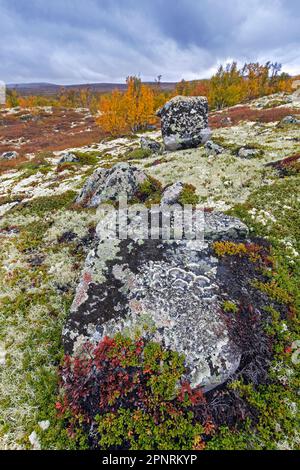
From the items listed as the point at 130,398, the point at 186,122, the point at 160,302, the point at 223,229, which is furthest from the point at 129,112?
the point at 130,398

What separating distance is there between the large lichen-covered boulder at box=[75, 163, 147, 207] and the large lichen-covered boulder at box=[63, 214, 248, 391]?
20.3 feet

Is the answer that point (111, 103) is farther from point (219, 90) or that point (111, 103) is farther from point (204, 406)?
point (204, 406)

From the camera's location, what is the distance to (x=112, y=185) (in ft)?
45.8

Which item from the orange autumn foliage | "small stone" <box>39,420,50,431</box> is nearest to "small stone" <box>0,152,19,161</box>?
the orange autumn foliage

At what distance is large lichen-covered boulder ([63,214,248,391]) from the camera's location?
5.59 meters

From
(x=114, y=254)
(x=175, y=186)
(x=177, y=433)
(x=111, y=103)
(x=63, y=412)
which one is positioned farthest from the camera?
(x=111, y=103)

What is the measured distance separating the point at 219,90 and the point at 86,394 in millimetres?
84468

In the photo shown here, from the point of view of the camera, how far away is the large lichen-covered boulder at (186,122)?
76.2 feet

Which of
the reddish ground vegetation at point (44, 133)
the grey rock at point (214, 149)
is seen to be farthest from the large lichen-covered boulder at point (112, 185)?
the reddish ground vegetation at point (44, 133)

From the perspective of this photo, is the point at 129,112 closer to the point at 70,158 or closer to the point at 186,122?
the point at 70,158

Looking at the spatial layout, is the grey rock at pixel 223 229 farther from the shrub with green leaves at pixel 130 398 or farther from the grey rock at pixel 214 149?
the grey rock at pixel 214 149

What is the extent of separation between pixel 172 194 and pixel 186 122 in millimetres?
13412

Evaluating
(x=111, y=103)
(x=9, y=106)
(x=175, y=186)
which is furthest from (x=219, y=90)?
(x=9, y=106)
